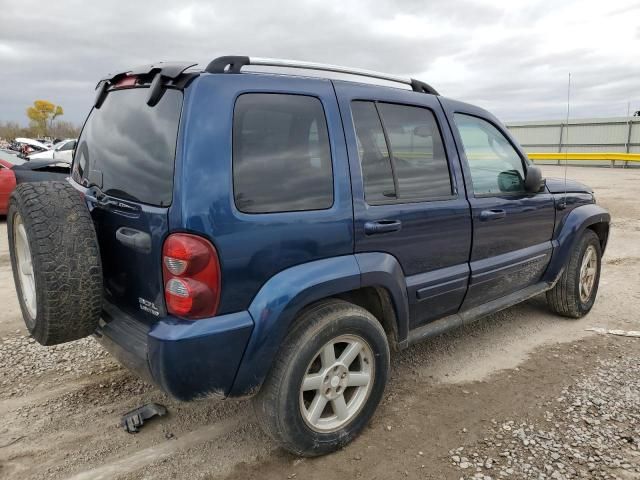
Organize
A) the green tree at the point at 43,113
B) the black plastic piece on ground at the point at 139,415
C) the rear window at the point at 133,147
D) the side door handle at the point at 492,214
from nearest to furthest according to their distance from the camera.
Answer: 1. the rear window at the point at 133,147
2. the black plastic piece on ground at the point at 139,415
3. the side door handle at the point at 492,214
4. the green tree at the point at 43,113

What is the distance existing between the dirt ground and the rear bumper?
60cm

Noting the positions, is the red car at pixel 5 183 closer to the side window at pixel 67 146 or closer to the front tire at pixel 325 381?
the front tire at pixel 325 381

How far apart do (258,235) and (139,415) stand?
148cm

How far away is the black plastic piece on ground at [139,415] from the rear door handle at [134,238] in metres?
1.14

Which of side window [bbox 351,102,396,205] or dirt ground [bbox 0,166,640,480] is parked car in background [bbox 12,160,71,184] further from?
side window [bbox 351,102,396,205]

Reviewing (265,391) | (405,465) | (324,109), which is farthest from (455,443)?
(324,109)

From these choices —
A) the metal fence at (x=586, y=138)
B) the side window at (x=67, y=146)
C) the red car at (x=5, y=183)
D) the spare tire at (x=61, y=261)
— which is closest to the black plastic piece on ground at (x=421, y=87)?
the spare tire at (x=61, y=261)

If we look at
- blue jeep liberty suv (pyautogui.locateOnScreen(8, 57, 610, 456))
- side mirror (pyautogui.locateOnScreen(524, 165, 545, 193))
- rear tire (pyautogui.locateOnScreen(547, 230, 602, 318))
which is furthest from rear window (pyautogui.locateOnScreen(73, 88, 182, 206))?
rear tire (pyautogui.locateOnScreen(547, 230, 602, 318))

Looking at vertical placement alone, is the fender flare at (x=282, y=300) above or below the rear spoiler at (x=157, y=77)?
below

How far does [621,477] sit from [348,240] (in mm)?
1799

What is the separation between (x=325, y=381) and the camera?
2527mm

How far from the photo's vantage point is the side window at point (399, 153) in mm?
2703

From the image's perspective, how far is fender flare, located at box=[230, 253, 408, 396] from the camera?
221 cm

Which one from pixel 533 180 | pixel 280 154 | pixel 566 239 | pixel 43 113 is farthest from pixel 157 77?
pixel 43 113
